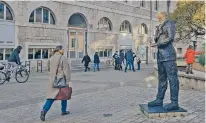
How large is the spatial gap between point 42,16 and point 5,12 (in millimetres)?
3338

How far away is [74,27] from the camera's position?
2486 centimetres

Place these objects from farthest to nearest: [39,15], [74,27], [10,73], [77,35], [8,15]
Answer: [77,35] → [74,27] → [39,15] → [8,15] → [10,73]

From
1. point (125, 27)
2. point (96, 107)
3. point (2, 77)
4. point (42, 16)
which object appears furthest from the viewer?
point (125, 27)

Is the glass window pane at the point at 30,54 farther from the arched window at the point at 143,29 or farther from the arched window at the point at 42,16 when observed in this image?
the arched window at the point at 143,29

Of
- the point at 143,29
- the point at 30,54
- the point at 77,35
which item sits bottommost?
the point at 30,54

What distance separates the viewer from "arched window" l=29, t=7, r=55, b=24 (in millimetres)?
20953

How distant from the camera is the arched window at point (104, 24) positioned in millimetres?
27930

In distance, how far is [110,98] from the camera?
29.6 ft

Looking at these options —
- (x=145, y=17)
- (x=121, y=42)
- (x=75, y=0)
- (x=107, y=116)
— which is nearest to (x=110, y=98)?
(x=107, y=116)

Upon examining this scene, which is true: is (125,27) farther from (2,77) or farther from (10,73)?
(2,77)

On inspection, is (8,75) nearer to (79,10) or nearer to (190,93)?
(190,93)

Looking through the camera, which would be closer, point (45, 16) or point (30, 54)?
point (30, 54)

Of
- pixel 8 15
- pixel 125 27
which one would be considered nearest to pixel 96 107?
pixel 8 15

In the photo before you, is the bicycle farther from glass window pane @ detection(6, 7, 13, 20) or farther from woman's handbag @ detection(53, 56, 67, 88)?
woman's handbag @ detection(53, 56, 67, 88)
